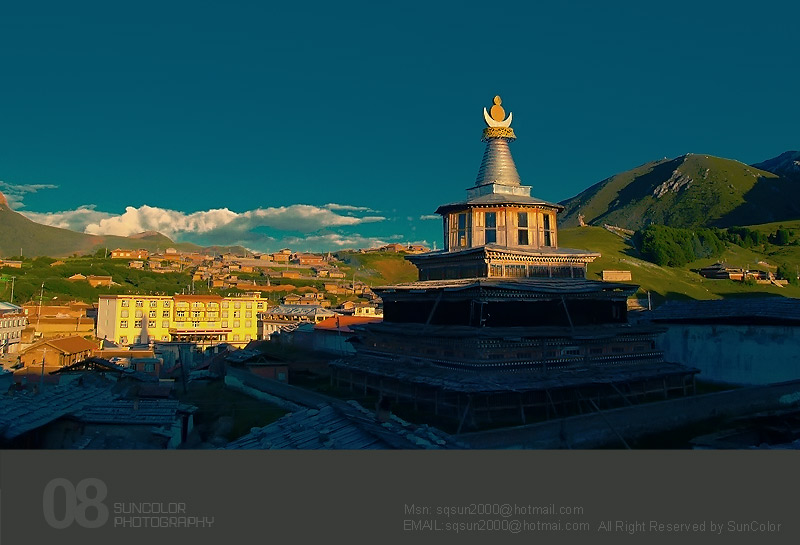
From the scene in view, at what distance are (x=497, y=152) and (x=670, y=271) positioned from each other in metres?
91.7

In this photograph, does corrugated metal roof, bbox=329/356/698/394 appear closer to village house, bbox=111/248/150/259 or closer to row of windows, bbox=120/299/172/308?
row of windows, bbox=120/299/172/308

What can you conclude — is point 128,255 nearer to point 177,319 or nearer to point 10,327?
point 177,319

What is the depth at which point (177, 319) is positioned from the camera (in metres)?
85.6

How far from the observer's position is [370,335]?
Answer: 119 ft

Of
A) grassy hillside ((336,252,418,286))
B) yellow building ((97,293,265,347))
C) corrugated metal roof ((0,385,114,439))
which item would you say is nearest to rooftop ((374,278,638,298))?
corrugated metal roof ((0,385,114,439))

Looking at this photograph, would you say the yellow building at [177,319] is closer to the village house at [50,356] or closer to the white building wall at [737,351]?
the village house at [50,356]

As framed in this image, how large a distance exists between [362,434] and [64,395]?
1785cm

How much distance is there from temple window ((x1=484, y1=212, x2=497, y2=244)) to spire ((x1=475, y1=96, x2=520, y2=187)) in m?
2.22

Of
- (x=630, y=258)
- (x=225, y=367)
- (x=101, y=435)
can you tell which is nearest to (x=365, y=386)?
(x=101, y=435)

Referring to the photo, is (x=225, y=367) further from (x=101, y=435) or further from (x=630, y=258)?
(x=630, y=258)

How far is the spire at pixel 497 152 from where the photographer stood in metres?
34.8

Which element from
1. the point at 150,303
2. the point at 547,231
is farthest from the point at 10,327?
the point at 547,231

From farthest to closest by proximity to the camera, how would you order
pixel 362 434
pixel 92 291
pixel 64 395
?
pixel 92 291 < pixel 64 395 < pixel 362 434
